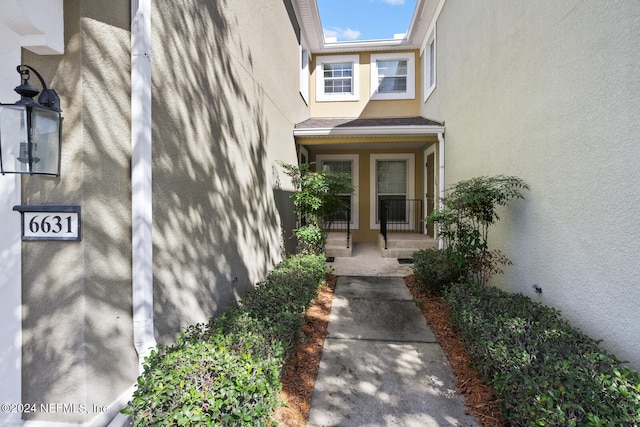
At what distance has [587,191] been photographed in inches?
103

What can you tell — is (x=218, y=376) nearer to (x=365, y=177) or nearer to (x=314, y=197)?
(x=314, y=197)

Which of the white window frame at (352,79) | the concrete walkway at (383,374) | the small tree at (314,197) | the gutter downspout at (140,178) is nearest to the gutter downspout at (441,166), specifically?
the small tree at (314,197)

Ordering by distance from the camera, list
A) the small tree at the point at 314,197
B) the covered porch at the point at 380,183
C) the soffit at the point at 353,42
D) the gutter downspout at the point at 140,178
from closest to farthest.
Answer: the gutter downspout at the point at 140,178 → the small tree at the point at 314,197 → the soffit at the point at 353,42 → the covered porch at the point at 380,183

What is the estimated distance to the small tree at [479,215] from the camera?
A: 3.84m

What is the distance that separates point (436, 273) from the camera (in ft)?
16.4

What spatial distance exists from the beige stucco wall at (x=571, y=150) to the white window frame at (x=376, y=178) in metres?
5.04

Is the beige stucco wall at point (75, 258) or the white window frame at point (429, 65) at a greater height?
the white window frame at point (429, 65)

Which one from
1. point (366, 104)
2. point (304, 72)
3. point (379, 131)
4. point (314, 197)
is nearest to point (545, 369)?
point (314, 197)

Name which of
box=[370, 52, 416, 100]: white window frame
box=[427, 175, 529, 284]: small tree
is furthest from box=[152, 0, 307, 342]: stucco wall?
box=[370, 52, 416, 100]: white window frame

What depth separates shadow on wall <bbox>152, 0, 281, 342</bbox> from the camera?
8.19 ft

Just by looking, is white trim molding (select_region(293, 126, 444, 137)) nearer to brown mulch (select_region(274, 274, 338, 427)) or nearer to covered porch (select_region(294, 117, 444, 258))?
covered porch (select_region(294, 117, 444, 258))

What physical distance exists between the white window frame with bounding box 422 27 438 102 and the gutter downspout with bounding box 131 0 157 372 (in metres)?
7.57

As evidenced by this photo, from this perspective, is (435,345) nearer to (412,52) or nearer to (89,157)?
(89,157)

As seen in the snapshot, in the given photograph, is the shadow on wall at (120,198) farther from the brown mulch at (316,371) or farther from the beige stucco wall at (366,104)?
the beige stucco wall at (366,104)
